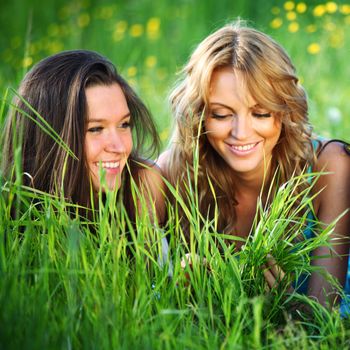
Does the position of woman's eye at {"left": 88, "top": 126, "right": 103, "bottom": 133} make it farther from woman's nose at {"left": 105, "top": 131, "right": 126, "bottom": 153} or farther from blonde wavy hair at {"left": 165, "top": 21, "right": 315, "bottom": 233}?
blonde wavy hair at {"left": 165, "top": 21, "right": 315, "bottom": 233}

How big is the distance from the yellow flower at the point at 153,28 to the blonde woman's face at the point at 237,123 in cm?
393

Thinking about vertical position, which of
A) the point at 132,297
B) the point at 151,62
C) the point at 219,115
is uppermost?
the point at 151,62

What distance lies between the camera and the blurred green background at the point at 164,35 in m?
5.02

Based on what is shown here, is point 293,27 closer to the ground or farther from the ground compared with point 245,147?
farther from the ground

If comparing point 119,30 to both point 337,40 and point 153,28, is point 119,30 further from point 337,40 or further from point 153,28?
point 337,40

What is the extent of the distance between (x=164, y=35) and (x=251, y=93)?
405cm

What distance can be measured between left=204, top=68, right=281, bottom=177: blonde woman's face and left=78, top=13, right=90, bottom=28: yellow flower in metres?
4.45

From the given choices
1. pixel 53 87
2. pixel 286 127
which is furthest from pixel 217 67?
pixel 53 87

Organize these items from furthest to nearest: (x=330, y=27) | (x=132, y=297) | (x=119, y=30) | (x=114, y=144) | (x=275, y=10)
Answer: (x=119, y=30) → (x=275, y=10) → (x=330, y=27) → (x=114, y=144) → (x=132, y=297)

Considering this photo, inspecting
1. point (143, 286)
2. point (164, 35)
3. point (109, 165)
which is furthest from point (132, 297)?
point (164, 35)

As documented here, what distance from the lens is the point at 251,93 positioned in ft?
8.51

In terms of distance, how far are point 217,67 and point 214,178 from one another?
43 cm

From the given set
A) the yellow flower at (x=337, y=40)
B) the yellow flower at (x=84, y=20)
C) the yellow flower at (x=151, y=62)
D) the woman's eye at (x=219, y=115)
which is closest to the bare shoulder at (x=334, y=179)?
the woman's eye at (x=219, y=115)

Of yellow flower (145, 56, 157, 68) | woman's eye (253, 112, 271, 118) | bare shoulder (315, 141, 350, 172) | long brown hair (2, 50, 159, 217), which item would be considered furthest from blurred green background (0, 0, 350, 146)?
long brown hair (2, 50, 159, 217)
